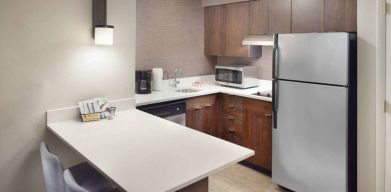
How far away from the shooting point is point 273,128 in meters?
2.95

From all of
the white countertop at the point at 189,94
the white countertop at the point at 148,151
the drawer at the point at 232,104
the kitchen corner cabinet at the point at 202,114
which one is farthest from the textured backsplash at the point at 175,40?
the white countertop at the point at 148,151

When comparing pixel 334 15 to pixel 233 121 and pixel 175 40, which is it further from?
pixel 175 40

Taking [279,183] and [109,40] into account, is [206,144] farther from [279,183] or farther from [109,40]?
[279,183]

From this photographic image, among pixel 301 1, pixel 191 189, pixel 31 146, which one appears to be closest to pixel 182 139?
pixel 191 189

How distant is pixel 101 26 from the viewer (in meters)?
2.28

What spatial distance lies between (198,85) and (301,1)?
1.71 meters

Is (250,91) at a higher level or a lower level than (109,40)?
lower

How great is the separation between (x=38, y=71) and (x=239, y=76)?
91.8 inches

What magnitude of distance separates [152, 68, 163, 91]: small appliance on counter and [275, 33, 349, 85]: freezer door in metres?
1.48

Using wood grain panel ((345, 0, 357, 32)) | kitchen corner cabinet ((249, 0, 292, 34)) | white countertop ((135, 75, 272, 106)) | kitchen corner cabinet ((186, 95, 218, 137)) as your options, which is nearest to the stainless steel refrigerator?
wood grain panel ((345, 0, 357, 32))

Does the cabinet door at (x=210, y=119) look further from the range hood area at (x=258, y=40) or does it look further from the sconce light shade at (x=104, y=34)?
the sconce light shade at (x=104, y=34)

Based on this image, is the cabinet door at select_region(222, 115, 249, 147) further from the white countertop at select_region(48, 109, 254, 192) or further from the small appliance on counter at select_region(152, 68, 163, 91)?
the white countertop at select_region(48, 109, 254, 192)

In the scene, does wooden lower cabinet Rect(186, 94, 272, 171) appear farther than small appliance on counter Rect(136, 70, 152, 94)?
No

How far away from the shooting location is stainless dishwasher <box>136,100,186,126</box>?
2998mm
